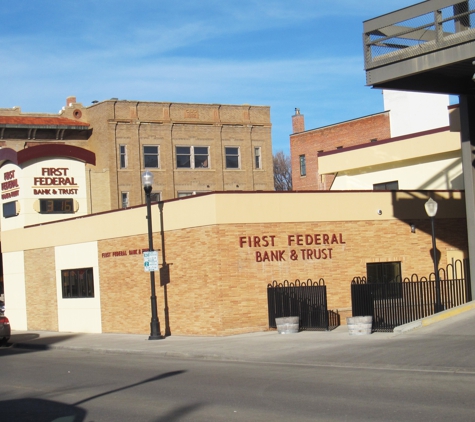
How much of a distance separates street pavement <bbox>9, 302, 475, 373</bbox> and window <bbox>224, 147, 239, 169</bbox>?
3133cm

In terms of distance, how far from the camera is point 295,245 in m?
24.8

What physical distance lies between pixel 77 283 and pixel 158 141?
2332cm

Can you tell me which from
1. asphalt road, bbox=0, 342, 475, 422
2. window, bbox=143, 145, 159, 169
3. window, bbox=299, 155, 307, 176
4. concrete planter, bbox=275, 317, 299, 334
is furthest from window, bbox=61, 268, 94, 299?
window, bbox=299, 155, 307, 176

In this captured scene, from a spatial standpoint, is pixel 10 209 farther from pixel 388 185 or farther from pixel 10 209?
pixel 388 185

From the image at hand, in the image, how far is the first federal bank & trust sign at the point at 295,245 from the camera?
24.2 meters

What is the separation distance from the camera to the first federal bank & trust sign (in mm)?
24156

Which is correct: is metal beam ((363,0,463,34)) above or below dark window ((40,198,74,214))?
above

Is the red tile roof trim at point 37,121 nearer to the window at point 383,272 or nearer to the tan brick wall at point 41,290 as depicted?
the tan brick wall at point 41,290

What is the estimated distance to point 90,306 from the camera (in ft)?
99.9

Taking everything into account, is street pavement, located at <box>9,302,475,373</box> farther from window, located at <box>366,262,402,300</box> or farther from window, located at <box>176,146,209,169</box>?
window, located at <box>176,146,209,169</box>

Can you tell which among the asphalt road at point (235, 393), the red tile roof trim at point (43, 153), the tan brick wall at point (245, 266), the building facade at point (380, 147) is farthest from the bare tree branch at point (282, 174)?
the asphalt road at point (235, 393)

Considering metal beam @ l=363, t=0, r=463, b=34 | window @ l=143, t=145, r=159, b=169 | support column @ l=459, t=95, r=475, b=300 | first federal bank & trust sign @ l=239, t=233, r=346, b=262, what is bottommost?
first federal bank & trust sign @ l=239, t=233, r=346, b=262

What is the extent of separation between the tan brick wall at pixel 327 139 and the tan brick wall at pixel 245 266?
21032 mm

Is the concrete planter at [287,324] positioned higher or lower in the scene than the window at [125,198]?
lower
